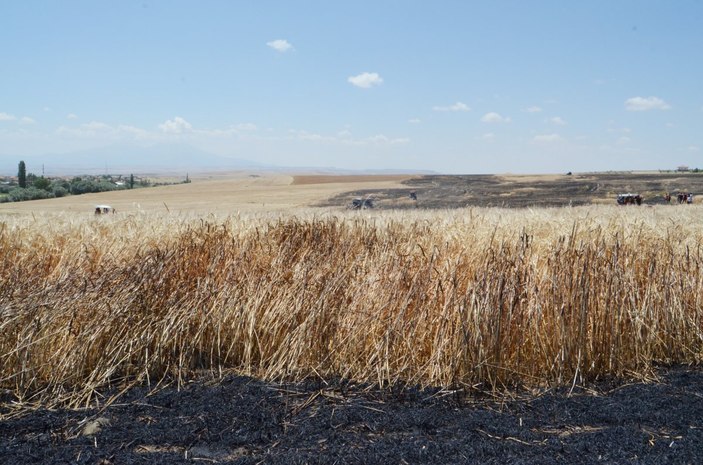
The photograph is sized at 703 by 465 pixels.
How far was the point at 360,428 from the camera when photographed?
12.4 ft

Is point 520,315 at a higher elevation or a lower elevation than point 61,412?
higher

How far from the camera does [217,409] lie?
13.2ft

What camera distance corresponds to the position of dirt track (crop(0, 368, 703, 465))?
3410mm

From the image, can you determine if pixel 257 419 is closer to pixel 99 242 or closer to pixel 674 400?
pixel 674 400

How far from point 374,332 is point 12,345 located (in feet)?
9.61

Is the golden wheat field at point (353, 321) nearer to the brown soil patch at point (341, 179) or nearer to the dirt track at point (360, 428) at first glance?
the dirt track at point (360, 428)

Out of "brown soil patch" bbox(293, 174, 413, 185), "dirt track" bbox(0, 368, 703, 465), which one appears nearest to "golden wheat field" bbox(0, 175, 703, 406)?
"dirt track" bbox(0, 368, 703, 465)

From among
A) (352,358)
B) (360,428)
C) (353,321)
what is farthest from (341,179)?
(360,428)

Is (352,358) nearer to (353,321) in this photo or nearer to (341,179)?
Answer: (353,321)

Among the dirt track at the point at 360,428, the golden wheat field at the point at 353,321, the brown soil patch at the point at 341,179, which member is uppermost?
the brown soil patch at the point at 341,179

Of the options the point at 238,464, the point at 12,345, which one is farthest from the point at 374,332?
the point at 12,345

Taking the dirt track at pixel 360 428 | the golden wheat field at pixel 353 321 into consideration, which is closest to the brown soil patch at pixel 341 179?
the golden wheat field at pixel 353 321

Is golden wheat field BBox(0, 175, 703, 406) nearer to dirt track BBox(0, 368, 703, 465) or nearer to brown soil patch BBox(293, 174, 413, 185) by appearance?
dirt track BBox(0, 368, 703, 465)

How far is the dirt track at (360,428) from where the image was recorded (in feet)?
11.2
